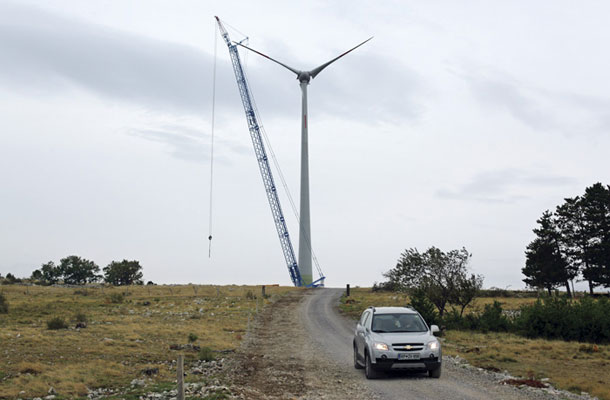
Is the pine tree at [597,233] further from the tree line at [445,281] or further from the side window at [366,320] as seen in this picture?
the side window at [366,320]

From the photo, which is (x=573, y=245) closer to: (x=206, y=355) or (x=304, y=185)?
(x=304, y=185)

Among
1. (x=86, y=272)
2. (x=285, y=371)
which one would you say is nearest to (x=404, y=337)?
(x=285, y=371)

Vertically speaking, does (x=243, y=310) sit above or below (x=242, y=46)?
below

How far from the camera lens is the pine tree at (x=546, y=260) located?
7312 centimetres

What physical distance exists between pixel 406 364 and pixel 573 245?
2488 inches

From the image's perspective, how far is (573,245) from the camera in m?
73.2

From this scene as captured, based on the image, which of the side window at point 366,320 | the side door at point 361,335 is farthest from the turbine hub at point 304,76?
the side window at point 366,320

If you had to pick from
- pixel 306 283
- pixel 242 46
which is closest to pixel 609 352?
pixel 306 283

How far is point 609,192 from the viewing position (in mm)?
72125

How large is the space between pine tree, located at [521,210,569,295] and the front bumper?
198ft

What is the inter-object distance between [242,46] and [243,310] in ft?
216

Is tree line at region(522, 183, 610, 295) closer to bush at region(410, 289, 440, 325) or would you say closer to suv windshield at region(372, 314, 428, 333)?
bush at region(410, 289, 440, 325)

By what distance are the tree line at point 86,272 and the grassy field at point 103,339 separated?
7507cm

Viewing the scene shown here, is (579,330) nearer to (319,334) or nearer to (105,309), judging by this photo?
(319,334)
